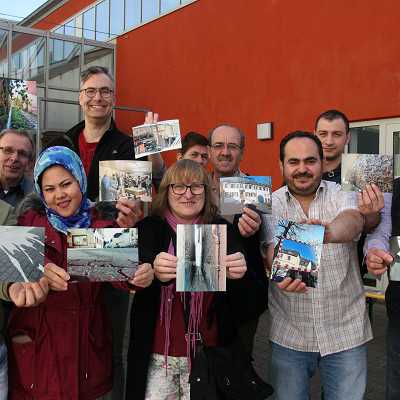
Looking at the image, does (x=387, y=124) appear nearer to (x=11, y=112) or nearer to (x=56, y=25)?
(x=11, y=112)

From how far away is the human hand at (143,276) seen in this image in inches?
83.4

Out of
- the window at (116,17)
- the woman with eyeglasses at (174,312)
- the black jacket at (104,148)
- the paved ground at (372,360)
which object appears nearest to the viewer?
the woman with eyeglasses at (174,312)

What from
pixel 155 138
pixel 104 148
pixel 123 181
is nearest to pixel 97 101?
pixel 104 148

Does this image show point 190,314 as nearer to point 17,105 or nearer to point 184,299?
point 184,299

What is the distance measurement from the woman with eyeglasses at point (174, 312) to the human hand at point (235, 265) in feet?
0.28

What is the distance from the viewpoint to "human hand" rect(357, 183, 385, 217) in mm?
2359

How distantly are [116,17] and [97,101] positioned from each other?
12415mm

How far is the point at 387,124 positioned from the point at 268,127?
236cm

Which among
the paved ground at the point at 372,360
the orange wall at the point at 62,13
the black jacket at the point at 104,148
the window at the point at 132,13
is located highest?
the orange wall at the point at 62,13

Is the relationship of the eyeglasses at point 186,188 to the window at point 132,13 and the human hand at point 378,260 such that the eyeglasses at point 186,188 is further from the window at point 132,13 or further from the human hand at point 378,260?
the window at point 132,13

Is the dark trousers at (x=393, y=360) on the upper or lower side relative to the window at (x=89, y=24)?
lower

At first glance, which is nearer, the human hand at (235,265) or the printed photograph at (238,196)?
the human hand at (235,265)

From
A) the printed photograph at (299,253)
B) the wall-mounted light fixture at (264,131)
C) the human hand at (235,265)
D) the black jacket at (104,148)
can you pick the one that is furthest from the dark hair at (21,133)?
the wall-mounted light fixture at (264,131)

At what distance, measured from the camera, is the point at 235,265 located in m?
2.16
